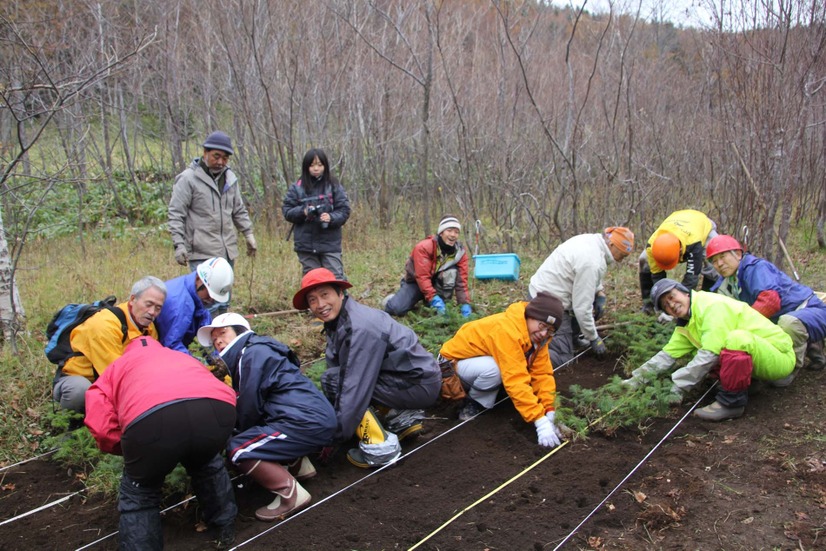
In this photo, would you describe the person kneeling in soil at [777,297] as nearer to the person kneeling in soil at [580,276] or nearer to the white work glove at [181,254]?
the person kneeling in soil at [580,276]

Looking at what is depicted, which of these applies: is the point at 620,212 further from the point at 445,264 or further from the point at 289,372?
the point at 289,372

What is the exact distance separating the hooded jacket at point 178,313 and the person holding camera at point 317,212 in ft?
7.48

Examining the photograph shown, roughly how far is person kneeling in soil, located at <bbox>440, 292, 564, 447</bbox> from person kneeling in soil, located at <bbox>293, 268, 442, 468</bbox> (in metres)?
0.42

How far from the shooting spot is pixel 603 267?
→ 4957 mm

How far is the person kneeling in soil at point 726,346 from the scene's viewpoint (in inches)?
160

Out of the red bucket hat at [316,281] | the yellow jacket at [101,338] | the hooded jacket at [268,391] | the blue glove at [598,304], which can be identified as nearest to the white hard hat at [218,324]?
the hooded jacket at [268,391]

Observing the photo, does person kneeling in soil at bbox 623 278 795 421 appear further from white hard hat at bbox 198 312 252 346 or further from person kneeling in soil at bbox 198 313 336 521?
white hard hat at bbox 198 312 252 346

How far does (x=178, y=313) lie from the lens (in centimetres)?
403

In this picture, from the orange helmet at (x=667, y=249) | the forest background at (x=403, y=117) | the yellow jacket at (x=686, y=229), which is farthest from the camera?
the forest background at (x=403, y=117)

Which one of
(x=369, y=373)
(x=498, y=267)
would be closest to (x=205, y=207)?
(x=369, y=373)

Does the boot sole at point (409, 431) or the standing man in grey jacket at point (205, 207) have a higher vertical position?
the standing man in grey jacket at point (205, 207)

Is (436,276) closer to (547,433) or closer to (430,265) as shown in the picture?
(430,265)

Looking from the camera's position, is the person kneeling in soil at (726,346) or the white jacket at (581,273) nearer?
the person kneeling in soil at (726,346)

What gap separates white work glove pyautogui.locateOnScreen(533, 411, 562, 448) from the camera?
3.89 meters
